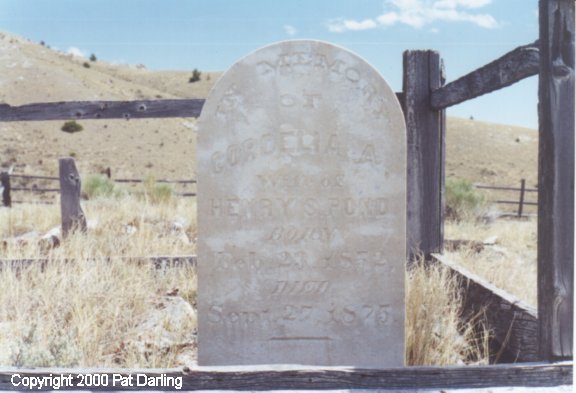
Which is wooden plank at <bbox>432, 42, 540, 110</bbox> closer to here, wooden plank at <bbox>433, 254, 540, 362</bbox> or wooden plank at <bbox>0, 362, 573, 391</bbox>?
wooden plank at <bbox>433, 254, 540, 362</bbox>

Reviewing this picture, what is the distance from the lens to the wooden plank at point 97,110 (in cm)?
470

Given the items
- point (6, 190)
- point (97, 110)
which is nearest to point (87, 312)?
point (97, 110)

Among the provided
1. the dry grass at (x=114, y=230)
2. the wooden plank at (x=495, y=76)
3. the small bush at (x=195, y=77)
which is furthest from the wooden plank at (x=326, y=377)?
the small bush at (x=195, y=77)

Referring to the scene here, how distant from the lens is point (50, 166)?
2830cm

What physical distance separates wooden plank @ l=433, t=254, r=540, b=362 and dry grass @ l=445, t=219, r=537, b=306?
0.76 meters

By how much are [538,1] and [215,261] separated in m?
1.83

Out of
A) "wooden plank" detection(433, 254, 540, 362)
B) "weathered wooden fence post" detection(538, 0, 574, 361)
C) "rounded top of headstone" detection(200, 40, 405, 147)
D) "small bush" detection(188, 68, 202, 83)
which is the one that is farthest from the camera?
"small bush" detection(188, 68, 202, 83)

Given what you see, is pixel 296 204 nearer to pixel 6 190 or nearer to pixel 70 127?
pixel 6 190

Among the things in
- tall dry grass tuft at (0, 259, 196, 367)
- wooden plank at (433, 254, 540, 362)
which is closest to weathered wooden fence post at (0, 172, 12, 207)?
tall dry grass tuft at (0, 259, 196, 367)

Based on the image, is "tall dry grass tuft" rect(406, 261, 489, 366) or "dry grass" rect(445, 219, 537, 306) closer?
"tall dry grass tuft" rect(406, 261, 489, 366)

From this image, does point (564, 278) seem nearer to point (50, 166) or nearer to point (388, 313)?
point (388, 313)

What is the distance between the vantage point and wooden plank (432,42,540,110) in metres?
2.80

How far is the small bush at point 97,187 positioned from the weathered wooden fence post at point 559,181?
10426mm

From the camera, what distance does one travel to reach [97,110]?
4754mm
